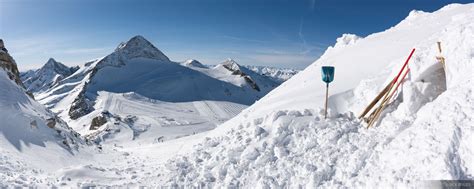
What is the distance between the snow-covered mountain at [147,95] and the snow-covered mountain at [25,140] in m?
29.5

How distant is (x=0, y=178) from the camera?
Result: 33.0ft

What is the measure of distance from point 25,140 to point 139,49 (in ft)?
487

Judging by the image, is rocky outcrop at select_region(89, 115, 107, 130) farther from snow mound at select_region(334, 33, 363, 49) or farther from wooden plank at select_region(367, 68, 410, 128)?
wooden plank at select_region(367, 68, 410, 128)

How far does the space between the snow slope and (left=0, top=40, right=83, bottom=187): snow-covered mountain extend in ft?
15.6

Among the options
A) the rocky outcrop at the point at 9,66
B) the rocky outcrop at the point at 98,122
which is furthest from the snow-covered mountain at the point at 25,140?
the rocky outcrop at the point at 98,122

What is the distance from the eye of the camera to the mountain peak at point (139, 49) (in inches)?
5929

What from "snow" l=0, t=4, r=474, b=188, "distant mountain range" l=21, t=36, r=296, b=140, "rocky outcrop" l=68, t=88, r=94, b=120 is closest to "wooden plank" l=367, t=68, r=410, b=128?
"snow" l=0, t=4, r=474, b=188

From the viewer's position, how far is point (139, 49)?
15912 cm

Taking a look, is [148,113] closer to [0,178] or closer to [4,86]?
[4,86]

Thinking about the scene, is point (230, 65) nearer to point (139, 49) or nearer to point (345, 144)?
point (139, 49)

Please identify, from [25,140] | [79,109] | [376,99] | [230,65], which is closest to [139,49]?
[230,65]

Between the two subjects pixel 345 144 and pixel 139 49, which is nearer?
pixel 345 144

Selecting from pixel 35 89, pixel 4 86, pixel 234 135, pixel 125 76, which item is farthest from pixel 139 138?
pixel 35 89

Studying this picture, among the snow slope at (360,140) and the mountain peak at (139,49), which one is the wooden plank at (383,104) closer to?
the snow slope at (360,140)
